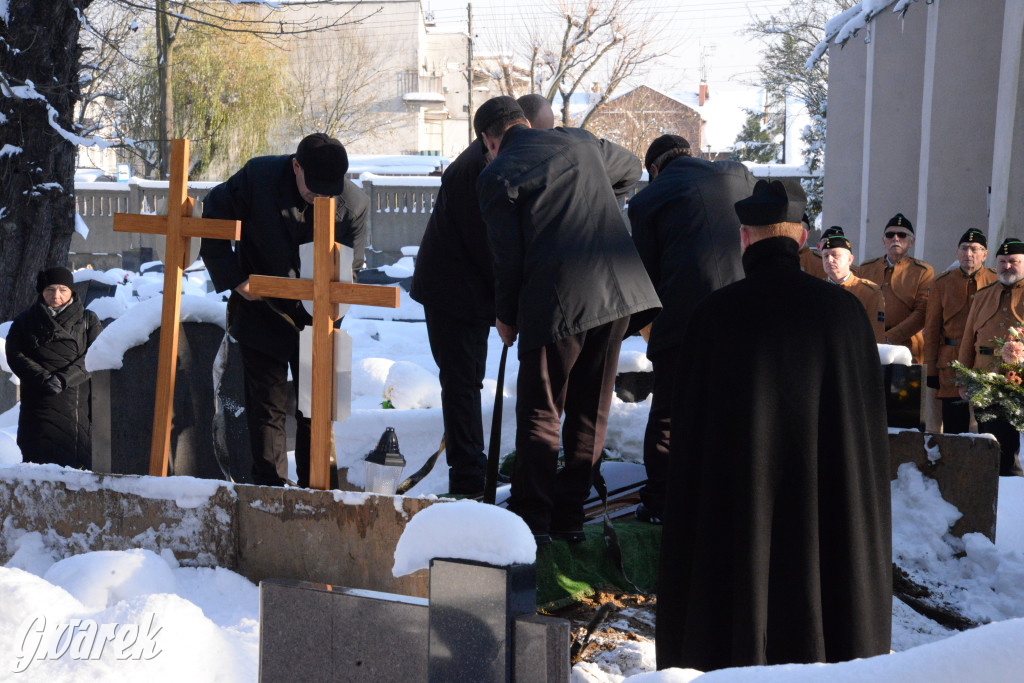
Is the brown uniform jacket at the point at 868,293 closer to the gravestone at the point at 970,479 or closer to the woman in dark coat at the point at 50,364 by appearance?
the gravestone at the point at 970,479

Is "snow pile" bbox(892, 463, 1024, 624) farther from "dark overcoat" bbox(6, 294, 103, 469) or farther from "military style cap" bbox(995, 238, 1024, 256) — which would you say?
"dark overcoat" bbox(6, 294, 103, 469)

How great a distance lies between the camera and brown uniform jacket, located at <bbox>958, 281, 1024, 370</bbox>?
276 inches

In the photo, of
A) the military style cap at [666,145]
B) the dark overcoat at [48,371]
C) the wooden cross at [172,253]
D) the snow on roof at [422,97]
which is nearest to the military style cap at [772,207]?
the military style cap at [666,145]

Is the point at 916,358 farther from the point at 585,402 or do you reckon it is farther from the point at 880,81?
the point at 880,81

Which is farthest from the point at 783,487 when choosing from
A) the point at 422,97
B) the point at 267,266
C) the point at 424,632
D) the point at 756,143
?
the point at 422,97

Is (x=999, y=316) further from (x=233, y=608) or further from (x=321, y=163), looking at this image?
(x=233, y=608)

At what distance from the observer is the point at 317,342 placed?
3789 millimetres

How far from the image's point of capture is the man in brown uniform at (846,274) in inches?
281

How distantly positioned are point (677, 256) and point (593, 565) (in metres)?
1.49

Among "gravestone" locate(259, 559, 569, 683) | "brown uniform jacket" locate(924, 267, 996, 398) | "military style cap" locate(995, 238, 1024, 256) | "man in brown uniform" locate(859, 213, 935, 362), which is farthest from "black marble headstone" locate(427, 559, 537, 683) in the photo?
"man in brown uniform" locate(859, 213, 935, 362)

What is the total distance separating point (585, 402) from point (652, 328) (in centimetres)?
62

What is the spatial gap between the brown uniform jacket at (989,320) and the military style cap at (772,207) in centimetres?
454

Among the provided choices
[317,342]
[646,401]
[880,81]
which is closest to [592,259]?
[317,342]

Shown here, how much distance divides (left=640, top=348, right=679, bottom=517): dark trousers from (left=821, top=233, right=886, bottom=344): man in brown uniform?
9.11 feet
